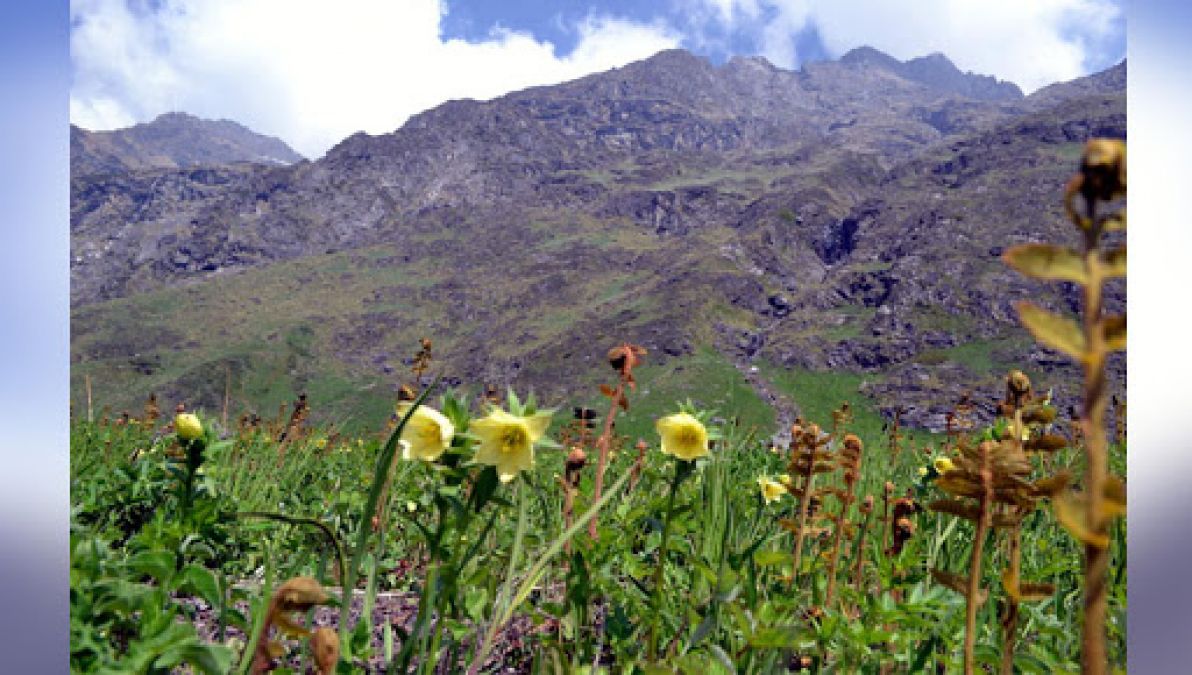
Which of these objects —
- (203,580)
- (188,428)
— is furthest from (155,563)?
(188,428)

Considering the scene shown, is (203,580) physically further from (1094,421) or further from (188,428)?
(1094,421)

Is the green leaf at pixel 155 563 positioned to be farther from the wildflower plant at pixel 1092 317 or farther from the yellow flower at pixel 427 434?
the wildflower plant at pixel 1092 317

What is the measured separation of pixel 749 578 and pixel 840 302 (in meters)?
173

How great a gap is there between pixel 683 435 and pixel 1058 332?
123 cm

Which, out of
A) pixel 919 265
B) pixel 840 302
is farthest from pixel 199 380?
pixel 919 265

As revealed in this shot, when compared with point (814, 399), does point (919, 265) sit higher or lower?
higher

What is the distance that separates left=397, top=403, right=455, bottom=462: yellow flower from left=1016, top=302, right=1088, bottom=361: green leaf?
0.98 metres

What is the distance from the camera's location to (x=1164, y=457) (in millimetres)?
1045

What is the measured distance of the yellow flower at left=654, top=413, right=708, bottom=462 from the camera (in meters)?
1.71

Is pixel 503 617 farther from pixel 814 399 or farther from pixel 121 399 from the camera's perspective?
Answer: pixel 121 399

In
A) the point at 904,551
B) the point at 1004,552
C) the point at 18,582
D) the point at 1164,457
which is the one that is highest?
the point at 1164,457

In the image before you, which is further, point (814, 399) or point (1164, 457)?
point (814, 399)

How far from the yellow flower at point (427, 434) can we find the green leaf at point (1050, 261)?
981 mm

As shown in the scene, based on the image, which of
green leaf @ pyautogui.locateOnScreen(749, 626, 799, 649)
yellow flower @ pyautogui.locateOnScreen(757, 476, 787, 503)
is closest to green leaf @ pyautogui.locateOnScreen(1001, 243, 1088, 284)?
green leaf @ pyautogui.locateOnScreen(749, 626, 799, 649)
